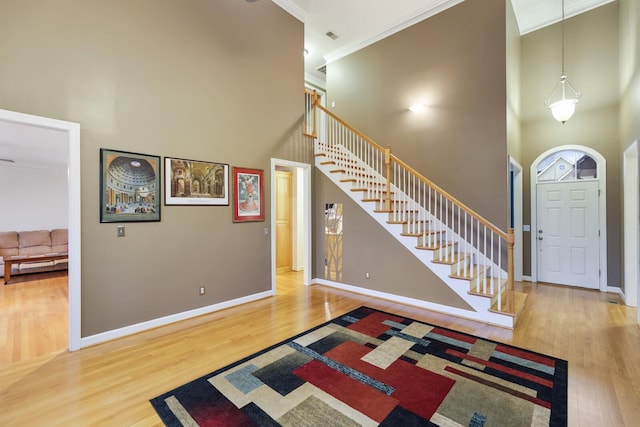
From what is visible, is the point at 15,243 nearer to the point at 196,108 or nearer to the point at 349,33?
the point at 196,108

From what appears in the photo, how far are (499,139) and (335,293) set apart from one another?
3.72 metres

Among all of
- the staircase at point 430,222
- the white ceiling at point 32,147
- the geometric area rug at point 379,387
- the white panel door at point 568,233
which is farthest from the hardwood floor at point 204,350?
the white ceiling at point 32,147

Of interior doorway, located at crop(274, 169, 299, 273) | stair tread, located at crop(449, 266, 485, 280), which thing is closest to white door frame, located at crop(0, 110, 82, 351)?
interior doorway, located at crop(274, 169, 299, 273)

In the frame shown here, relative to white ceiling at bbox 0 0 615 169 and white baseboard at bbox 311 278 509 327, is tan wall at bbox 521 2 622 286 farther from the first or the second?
white baseboard at bbox 311 278 509 327

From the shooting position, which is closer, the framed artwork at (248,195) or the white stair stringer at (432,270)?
the white stair stringer at (432,270)

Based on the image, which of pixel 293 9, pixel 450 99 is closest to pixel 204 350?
pixel 450 99

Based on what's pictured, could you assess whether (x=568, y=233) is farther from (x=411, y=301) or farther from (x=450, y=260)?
(x=411, y=301)

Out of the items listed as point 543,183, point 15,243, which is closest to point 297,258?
point 543,183

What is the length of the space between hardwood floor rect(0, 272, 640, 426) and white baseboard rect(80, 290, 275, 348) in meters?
0.09

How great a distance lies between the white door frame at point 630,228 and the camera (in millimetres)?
4202

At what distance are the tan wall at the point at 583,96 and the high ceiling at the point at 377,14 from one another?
258mm

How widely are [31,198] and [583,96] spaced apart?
1250 cm

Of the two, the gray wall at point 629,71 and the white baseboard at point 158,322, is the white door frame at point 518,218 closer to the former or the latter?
the gray wall at point 629,71

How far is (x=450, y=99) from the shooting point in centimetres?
508
